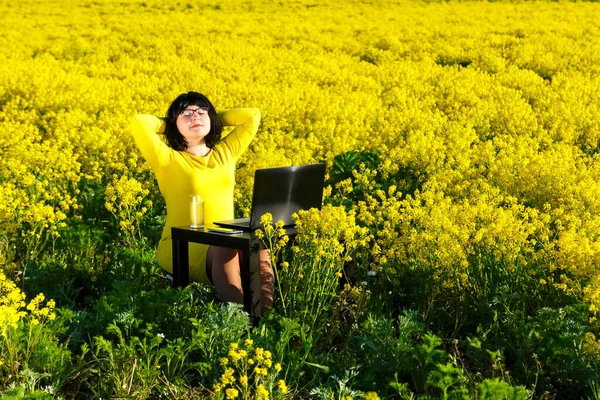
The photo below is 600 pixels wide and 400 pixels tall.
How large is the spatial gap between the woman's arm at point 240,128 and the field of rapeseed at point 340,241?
718 millimetres

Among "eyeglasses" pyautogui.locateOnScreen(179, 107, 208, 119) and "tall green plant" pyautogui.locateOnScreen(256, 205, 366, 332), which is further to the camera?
"eyeglasses" pyautogui.locateOnScreen(179, 107, 208, 119)

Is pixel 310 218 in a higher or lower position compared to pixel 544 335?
higher

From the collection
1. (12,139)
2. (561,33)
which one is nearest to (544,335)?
(12,139)

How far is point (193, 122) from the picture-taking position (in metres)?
5.14

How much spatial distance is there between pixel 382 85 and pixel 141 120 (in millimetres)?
9586

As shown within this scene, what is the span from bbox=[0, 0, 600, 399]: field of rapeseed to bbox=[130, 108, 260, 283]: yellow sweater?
213mm

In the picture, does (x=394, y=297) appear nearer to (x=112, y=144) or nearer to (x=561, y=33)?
(x=112, y=144)

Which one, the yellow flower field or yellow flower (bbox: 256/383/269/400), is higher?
the yellow flower field

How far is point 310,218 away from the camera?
4371mm

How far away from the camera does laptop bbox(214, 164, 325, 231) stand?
447 cm

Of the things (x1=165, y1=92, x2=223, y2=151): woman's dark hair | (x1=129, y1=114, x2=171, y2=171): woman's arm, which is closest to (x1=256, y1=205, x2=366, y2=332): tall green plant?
(x1=129, y1=114, x2=171, y2=171): woman's arm

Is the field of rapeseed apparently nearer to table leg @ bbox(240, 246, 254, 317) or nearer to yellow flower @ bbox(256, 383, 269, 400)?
yellow flower @ bbox(256, 383, 269, 400)

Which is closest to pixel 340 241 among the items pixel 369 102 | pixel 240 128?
pixel 240 128

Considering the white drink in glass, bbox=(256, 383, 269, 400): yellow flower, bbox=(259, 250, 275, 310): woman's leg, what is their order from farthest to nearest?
the white drink in glass, bbox=(259, 250, 275, 310): woman's leg, bbox=(256, 383, 269, 400): yellow flower
